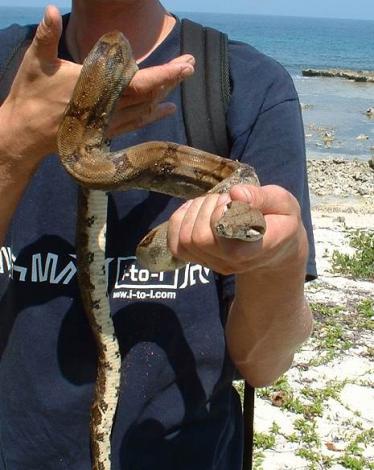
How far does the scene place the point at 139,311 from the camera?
2971 millimetres

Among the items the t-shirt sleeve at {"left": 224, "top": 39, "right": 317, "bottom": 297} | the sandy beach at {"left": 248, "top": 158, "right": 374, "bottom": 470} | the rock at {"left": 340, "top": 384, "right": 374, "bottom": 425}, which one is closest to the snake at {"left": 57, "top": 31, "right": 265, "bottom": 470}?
the t-shirt sleeve at {"left": 224, "top": 39, "right": 317, "bottom": 297}

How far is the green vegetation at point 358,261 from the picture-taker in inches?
399

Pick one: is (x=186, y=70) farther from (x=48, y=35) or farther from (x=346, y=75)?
(x=346, y=75)

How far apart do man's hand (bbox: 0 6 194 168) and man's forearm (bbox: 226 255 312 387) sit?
0.67 meters

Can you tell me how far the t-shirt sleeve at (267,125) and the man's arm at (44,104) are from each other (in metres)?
0.31

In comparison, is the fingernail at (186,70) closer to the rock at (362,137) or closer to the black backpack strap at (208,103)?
the black backpack strap at (208,103)

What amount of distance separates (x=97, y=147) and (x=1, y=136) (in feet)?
1.17

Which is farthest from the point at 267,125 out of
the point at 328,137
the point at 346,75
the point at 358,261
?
the point at 346,75

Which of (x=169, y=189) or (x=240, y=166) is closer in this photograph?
(x=240, y=166)

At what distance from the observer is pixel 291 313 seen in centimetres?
284

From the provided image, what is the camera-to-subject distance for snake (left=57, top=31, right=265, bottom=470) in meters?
2.63

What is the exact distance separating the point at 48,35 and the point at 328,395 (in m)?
4.99

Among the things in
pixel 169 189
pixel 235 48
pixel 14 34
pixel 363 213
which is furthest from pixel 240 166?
pixel 363 213

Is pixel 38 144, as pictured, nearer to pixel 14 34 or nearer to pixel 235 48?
pixel 14 34
